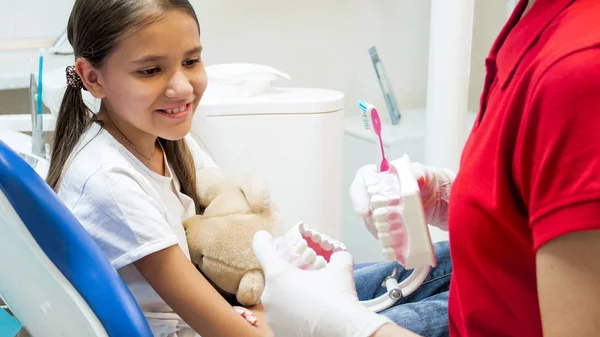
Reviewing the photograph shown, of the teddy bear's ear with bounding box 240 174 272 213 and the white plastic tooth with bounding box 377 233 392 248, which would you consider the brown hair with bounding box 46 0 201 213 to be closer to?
the teddy bear's ear with bounding box 240 174 272 213

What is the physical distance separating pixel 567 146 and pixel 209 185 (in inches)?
27.2

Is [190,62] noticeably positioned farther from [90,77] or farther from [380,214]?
[380,214]

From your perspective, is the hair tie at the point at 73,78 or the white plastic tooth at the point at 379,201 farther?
the hair tie at the point at 73,78

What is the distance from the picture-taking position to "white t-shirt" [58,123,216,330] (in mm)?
817

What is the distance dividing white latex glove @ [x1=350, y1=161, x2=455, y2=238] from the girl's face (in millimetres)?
262

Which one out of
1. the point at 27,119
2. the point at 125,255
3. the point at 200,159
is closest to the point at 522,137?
the point at 125,255

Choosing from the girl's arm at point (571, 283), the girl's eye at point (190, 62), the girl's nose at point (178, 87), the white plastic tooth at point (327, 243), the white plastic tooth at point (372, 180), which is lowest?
the white plastic tooth at point (327, 243)

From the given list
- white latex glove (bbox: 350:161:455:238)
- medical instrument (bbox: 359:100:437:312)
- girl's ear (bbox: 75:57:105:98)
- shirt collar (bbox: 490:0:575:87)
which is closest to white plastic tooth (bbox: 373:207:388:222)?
medical instrument (bbox: 359:100:437:312)

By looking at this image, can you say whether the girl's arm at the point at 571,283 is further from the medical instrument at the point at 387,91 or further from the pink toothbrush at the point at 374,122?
the medical instrument at the point at 387,91

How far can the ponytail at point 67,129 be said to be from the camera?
2.96ft

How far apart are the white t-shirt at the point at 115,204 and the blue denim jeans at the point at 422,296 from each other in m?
0.31

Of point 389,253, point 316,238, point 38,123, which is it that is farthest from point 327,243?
point 38,123

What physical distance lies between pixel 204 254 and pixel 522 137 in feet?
1.86

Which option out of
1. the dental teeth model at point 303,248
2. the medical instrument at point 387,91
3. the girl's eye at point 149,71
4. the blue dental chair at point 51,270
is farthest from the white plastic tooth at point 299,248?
the medical instrument at point 387,91
